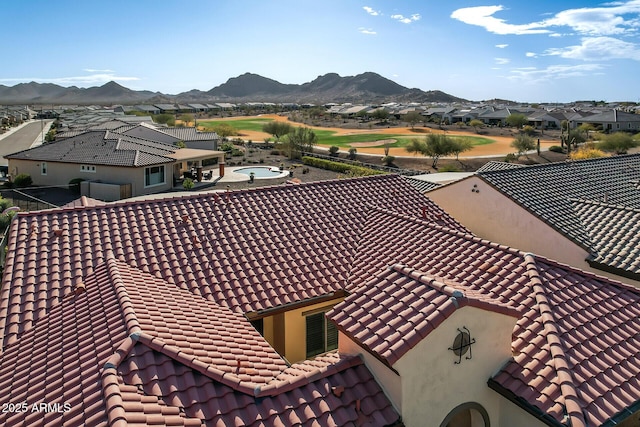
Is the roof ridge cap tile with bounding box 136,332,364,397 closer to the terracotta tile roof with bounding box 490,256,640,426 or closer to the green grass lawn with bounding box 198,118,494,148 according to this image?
the terracotta tile roof with bounding box 490,256,640,426

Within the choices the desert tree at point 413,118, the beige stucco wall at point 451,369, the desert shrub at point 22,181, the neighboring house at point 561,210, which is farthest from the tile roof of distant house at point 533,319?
the desert tree at point 413,118

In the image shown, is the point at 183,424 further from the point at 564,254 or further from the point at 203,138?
the point at 203,138

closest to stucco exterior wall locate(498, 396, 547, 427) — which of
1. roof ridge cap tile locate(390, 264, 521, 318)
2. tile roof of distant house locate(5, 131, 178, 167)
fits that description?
roof ridge cap tile locate(390, 264, 521, 318)

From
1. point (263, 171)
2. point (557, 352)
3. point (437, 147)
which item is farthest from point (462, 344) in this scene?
point (437, 147)

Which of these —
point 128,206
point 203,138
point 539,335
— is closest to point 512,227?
point 539,335

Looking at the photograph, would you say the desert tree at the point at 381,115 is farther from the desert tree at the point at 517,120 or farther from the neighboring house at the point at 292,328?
the neighboring house at the point at 292,328
